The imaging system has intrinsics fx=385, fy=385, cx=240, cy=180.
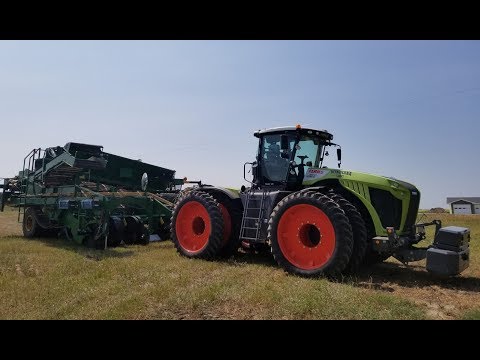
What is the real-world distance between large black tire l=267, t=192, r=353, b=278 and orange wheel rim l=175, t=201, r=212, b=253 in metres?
2.00

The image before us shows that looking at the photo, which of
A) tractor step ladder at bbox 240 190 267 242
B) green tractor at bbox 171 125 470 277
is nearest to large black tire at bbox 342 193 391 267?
green tractor at bbox 171 125 470 277

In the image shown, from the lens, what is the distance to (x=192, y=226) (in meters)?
8.88

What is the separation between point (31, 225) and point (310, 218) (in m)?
10.2

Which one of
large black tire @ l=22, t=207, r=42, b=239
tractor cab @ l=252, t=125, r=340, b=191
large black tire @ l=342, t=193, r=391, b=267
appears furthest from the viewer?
large black tire @ l=22, t=207, r=42, b=239

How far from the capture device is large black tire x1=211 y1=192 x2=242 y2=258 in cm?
847

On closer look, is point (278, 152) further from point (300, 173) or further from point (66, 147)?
point (66, 147)

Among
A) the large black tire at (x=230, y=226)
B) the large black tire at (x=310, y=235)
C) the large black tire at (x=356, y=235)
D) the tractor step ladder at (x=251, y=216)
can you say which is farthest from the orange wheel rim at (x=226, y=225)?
the large black tire at (x=356, y=235)

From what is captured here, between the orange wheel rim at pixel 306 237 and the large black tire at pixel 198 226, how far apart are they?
1.76m

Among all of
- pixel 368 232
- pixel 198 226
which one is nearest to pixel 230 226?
pixel 198 226

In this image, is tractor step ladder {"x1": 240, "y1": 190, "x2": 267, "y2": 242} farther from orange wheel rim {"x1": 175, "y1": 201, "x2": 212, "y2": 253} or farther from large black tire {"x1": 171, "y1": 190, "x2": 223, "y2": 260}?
orange wheel rim {"x1": 175, "y1": 201, "x2": 212, "y2": 253}
